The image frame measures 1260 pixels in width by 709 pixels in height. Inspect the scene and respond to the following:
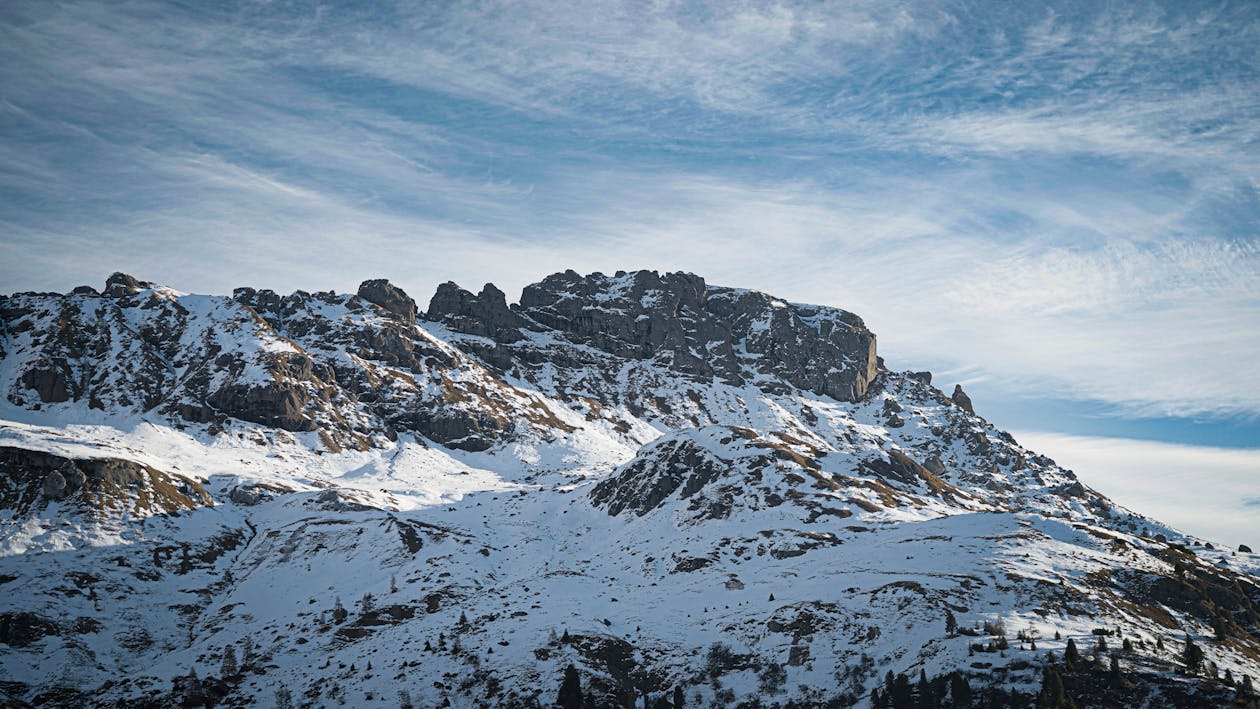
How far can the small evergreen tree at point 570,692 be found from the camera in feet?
343

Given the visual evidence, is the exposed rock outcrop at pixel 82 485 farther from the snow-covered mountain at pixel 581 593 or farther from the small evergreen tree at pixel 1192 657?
the small evergreen tree at pixel 1192 657

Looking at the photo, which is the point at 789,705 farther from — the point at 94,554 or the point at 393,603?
the point at 94,554

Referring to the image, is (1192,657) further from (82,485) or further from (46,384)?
(46,384)

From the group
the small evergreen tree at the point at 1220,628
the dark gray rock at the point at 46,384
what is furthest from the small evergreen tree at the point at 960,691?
the dark gray rock at the point at 46,384

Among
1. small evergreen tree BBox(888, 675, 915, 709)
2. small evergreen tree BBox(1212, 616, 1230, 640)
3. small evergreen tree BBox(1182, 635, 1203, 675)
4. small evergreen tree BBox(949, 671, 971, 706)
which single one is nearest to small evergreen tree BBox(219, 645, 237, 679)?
small evergreen tree BBox(888, 675, 915, 709)

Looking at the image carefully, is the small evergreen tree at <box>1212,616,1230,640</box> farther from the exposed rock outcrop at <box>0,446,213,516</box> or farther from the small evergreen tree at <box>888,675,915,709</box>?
the exposed rock outcrop at <box>0,446,213,516</box>

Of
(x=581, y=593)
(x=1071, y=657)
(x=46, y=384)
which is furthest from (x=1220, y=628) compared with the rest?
(x=46, y=384)

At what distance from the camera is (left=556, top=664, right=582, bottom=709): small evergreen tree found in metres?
105

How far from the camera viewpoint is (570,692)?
106 metres

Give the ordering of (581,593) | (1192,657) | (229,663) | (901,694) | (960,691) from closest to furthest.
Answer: (960,691) < (901,694) < (1192,657) < (229,663) < (581,593)

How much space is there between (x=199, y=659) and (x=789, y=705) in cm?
7465

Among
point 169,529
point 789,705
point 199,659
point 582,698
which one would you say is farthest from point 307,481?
point 789,705

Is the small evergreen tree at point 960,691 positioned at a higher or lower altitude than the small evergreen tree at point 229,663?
higher

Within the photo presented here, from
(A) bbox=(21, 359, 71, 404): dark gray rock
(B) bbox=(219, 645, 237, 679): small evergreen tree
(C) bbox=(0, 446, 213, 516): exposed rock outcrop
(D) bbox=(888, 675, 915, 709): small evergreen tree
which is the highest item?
(A) bbox=(21, 359, 71, 404): dark gray rock
